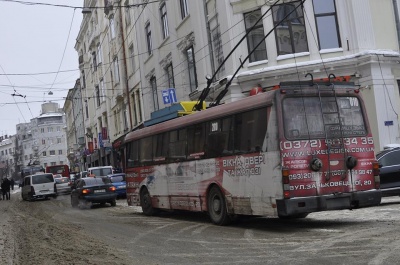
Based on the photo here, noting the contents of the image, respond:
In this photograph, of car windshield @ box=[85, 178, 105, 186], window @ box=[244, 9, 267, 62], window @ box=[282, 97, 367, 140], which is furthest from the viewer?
car windshield @ box=[85, 178, 105, 186]

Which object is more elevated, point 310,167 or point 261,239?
point 310,167

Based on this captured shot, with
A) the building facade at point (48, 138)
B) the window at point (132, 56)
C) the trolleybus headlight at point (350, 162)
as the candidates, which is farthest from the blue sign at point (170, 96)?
the building facade at point (48, 138)

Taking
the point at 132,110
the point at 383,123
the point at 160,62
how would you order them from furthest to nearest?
1. the point at 132,110
2. the point at 160,62
3. the point at 383,123

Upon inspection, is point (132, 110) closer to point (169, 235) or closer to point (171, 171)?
point (171, 171)

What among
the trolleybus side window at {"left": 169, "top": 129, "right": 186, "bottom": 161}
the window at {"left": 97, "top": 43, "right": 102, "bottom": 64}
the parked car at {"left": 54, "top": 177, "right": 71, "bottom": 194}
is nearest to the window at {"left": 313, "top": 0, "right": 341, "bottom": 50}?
the trolleybus side window at {"left": 169, "top": 129, "right": 186, "bottom": 161}

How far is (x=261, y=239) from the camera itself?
10.6 metres

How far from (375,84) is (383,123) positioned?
5.31ft

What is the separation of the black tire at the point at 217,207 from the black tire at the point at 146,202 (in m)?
4.31

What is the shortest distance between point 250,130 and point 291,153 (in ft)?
4.11

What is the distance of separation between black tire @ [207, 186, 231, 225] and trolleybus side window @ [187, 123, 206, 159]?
1021 mm

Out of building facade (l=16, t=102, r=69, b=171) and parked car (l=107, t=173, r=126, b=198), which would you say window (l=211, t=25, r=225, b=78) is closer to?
parked car (l=107, t=173, r=126, b=198)

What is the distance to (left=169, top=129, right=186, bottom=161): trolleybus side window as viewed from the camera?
15031mm

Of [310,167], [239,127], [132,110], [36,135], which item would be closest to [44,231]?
[239,127]

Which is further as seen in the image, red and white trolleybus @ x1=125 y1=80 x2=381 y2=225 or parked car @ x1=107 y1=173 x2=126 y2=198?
parked car @ x1=107 y1=173 x2=126 y2=198
